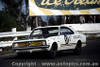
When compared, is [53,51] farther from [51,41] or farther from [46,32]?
[46,32]

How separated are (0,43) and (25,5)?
16.9 m

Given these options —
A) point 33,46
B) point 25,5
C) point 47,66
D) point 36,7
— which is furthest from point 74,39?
point 25,5

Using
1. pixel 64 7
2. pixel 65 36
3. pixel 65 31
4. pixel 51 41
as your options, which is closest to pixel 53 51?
pixel 51 41

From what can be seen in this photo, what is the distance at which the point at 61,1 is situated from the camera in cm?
3045

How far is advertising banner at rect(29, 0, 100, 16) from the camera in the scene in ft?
95.3

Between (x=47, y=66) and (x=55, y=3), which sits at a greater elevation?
(x=55, y=3)

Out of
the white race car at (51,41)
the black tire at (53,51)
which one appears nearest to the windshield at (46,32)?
the white race car at (51,41)

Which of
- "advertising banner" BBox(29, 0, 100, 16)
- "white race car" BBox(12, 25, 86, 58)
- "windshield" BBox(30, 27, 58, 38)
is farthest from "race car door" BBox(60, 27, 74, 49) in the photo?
"advertising banner" BBox(29, 0, 100, 16)

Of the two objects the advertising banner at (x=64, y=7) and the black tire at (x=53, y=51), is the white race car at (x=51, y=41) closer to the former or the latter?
the black tire at (x=53, y=51)

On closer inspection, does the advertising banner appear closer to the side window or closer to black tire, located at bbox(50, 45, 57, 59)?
the side window

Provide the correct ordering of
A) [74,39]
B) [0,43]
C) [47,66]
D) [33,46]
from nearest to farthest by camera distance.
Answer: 1. [47,66]
2. [33,46]
3. [74,39]
4. [0,43]

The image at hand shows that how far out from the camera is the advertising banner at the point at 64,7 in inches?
1143

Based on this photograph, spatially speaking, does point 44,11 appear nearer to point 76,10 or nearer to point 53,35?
point 76,10

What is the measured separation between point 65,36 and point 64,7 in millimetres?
17924
